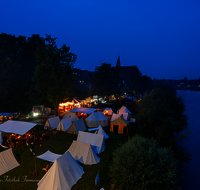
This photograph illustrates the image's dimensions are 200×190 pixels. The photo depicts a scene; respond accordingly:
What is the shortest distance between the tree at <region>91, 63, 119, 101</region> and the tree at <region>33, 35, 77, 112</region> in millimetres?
13899

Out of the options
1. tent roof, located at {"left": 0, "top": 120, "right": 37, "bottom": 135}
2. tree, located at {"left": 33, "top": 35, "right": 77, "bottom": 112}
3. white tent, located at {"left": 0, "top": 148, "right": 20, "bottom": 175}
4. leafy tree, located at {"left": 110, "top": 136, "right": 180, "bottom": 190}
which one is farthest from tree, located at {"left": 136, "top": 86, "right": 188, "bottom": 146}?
tree, located at {"left": 33, "top": 35, "right": 77, "bottom": 112}

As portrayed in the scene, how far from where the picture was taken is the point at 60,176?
6.39 meters

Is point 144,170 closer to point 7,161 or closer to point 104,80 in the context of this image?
point 7,161

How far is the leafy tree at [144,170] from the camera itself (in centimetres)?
579

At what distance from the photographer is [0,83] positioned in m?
24.7

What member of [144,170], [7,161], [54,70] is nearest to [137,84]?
[54,70]

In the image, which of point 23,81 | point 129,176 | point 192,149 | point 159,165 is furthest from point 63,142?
point 23,81

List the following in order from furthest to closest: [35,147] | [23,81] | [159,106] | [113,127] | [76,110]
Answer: [23,81] < [76,110] < [113,127] < [159,106] < [35,147]

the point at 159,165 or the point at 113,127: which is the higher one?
the point at 159,165

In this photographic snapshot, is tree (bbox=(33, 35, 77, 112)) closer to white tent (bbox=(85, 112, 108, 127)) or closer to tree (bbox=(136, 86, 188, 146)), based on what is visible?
white tent (bbox=(85, 112, 108, 127))

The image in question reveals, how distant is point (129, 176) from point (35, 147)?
9939mm

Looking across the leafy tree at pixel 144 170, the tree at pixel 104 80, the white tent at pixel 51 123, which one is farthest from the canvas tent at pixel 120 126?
the tree at pixel 104 80

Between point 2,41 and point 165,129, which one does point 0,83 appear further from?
point 165,129

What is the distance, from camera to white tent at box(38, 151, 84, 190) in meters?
6.21
